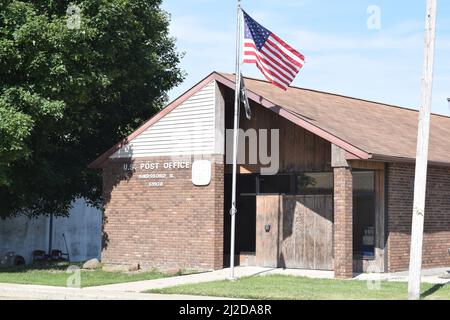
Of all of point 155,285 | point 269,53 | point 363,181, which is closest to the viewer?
point 155,285

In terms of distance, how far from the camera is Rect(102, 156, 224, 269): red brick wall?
23.3 metres

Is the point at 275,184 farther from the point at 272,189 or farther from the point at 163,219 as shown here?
the point at 163,219

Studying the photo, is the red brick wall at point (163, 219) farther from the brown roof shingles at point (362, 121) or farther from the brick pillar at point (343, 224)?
the brick pillar at point (343, 224)

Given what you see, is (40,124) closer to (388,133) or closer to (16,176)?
(16,176)

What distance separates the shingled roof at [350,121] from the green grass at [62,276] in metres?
4.51

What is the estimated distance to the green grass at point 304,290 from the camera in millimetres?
16188

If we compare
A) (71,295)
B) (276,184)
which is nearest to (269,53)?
(276,184)

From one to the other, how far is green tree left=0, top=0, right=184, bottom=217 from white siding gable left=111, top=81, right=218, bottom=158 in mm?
2461

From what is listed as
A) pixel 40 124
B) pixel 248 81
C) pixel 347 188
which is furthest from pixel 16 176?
pixel 347 188

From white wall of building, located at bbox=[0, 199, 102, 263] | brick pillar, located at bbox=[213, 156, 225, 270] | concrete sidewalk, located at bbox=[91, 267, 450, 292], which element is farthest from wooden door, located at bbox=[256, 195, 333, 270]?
white wall of building, located at bbox=[0, 199, 102, 263]

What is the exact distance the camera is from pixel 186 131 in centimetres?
2403

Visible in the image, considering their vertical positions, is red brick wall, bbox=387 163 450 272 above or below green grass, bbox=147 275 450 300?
above

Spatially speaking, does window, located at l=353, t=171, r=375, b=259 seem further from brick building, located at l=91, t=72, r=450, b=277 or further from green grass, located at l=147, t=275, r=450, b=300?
green grass, located at l=147, t=275, r=450, b=300

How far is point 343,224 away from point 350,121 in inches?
183
